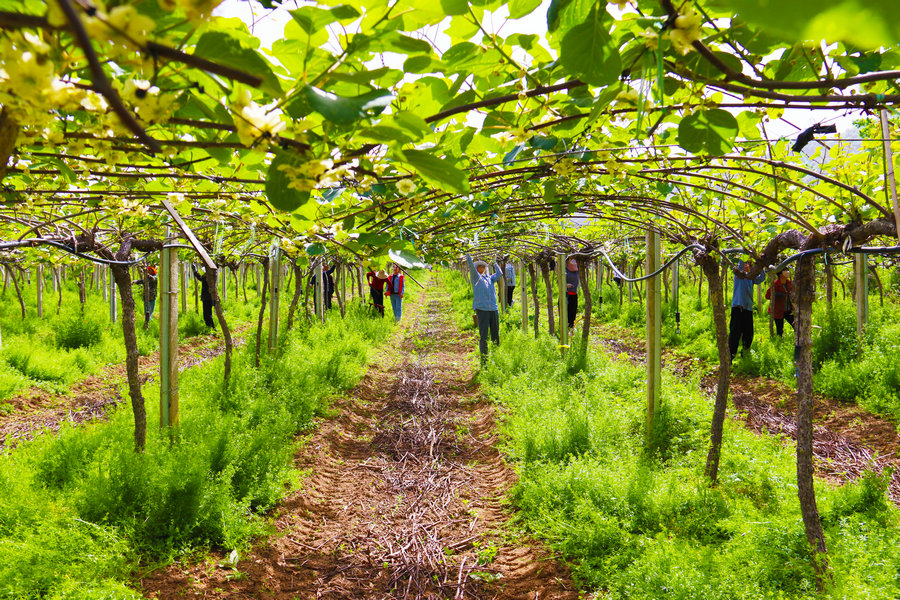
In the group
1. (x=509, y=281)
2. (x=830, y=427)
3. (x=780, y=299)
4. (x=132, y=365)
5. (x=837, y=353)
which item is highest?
(x=509, y=281)

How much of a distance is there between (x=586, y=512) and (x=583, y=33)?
2.74m

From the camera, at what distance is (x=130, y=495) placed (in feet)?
9.06

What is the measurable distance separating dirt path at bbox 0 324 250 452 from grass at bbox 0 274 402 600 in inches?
36.4

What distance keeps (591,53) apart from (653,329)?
11.3ft

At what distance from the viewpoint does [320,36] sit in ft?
2.20

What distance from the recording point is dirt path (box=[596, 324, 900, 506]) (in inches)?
148

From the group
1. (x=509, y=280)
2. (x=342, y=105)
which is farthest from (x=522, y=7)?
(x=509, y=280)

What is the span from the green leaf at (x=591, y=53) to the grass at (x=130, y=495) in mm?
2768

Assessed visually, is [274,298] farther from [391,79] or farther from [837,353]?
[837,353]

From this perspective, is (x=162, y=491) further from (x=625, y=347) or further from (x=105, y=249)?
(x=625, y=347)

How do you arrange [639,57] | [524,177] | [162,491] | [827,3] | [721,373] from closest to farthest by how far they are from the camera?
[827,3] → [639,57] → [524,177] → [162,491] → [721,373]

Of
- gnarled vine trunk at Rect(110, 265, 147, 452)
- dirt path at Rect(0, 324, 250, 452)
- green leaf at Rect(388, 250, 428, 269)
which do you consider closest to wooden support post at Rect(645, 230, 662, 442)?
green leaf at Rect(388, 250, 428, 269)

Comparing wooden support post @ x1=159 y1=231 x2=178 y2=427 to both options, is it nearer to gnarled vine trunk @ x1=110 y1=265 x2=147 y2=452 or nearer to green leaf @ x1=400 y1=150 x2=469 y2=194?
gnarled vine trunk @ x1=110 y1=265 x2=147 y2=452

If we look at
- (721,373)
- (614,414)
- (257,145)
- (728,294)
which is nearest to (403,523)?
(614,414)
